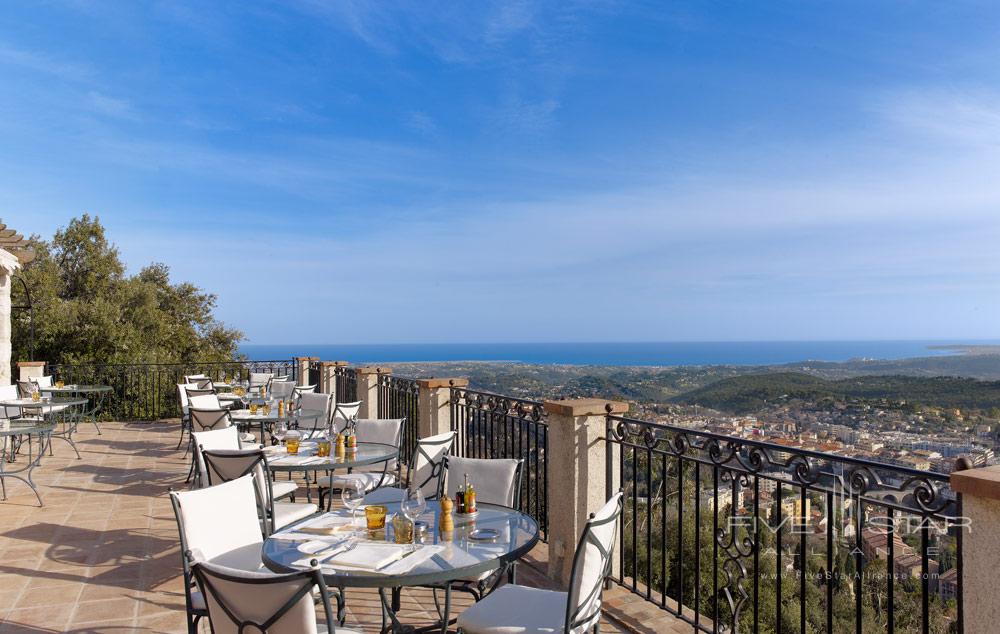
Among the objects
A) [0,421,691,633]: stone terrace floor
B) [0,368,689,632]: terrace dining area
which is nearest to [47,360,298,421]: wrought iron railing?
[0,421,691,633]: stone terrace floor

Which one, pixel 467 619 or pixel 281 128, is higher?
pixel 281 128

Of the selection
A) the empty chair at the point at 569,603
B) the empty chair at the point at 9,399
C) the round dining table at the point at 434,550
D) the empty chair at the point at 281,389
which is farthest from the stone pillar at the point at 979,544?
the empty chair at the point at 9,399

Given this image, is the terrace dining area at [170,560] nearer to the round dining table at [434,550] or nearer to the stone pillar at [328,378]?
the round dining table at [434,550]

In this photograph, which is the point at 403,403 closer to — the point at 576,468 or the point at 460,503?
the point at 576,468

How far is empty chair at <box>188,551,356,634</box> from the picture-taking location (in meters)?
1.70

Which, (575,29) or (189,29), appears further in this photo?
(575,29)

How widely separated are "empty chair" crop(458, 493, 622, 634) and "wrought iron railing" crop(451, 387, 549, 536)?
1640 millimetres

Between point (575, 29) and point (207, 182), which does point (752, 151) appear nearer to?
point (575, 29)

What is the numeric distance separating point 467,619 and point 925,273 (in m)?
28.1

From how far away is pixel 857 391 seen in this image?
34.8ft

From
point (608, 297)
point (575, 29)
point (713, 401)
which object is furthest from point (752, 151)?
point (608, 297)

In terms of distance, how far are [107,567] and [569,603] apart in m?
3.94

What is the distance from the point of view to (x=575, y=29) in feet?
39.5

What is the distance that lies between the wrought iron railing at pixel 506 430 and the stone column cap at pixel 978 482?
8.65 ft
